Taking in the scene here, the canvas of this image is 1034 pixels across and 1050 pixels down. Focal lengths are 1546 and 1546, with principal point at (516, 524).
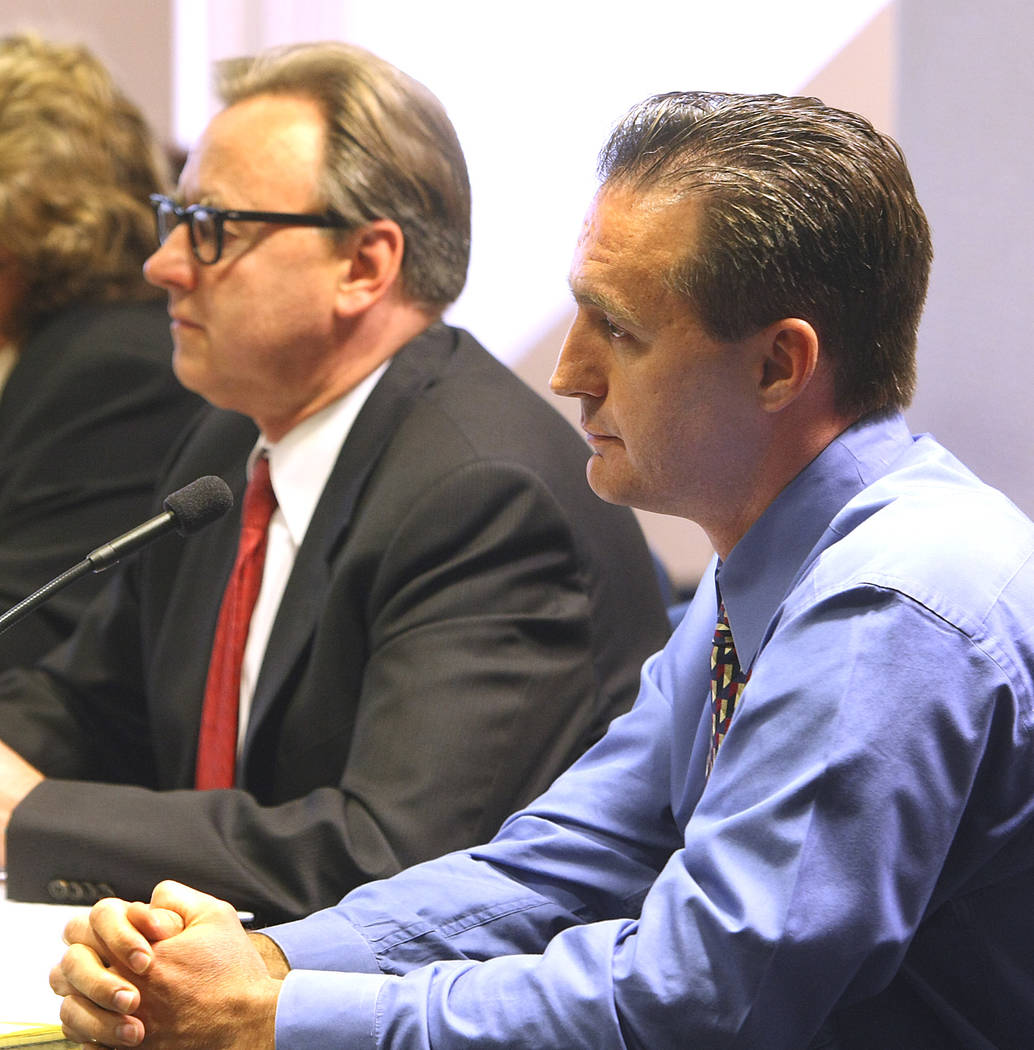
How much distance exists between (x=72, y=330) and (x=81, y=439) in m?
0.20

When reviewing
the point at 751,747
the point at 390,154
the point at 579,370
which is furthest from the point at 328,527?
the point at 751,747

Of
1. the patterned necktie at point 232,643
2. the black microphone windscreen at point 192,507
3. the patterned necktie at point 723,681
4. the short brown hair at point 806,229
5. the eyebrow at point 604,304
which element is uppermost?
the short brown hair at point 806,229

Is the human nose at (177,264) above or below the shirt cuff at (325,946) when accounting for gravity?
above

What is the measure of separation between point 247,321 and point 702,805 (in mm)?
1081

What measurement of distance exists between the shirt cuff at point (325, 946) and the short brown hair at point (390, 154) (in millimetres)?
954

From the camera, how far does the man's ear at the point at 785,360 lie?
113cm

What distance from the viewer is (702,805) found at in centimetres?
101

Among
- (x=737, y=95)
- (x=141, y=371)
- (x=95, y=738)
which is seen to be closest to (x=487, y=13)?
(x=141, y=371)

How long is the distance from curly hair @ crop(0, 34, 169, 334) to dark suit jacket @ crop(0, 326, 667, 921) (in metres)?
0.71

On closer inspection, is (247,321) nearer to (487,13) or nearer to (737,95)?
(737,95)

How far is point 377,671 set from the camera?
1.60m

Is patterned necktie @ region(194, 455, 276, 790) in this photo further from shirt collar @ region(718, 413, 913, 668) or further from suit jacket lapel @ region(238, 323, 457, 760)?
shirt collar @ region(718, 413, 913, 668)

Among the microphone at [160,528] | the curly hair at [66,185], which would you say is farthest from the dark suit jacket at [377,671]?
the curly hair at [66,185]

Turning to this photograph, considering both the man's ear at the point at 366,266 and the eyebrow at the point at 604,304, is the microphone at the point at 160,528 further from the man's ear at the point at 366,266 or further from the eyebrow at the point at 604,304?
the man's ear at the point at 366,266
